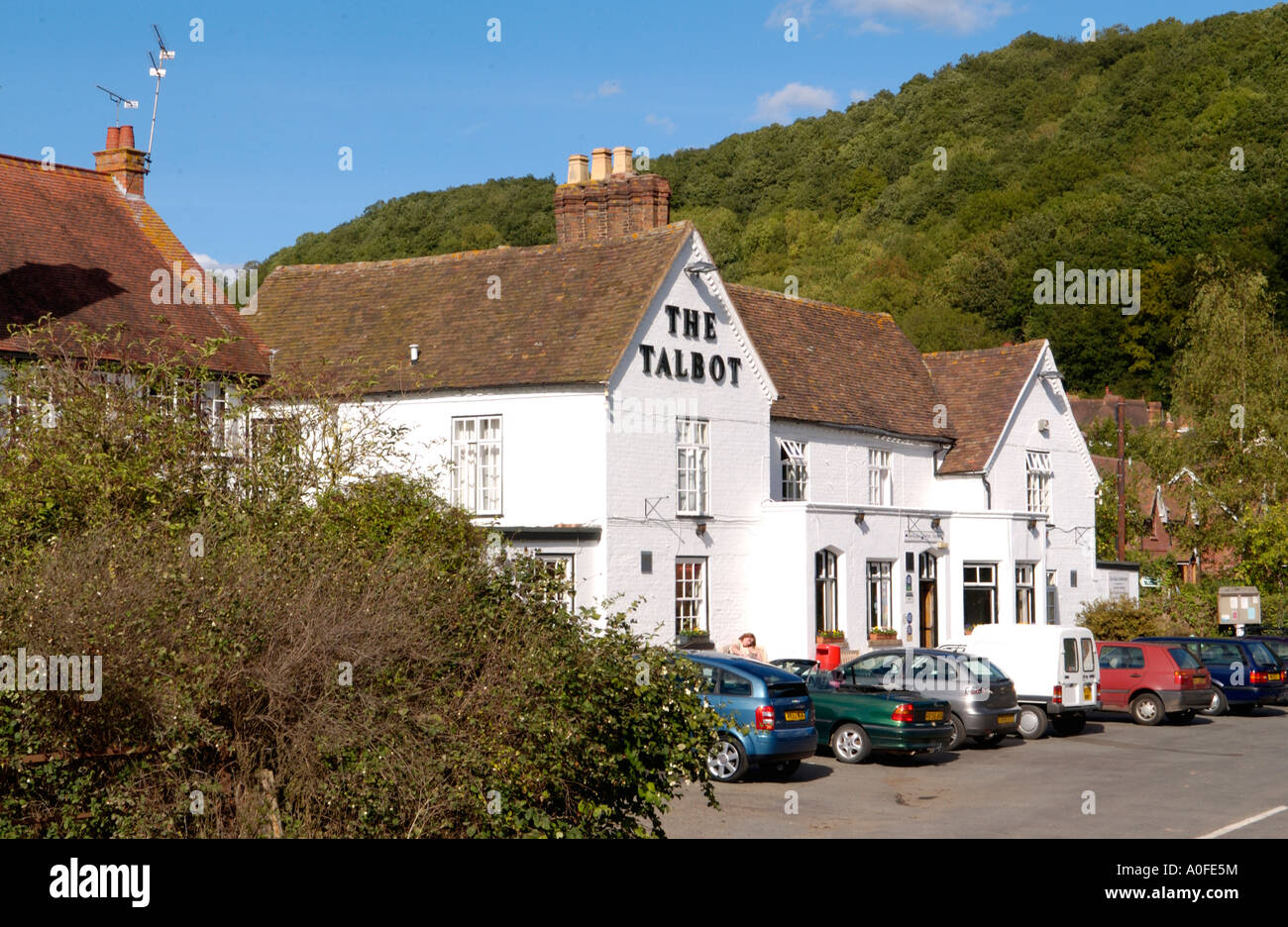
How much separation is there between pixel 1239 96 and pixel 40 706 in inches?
3793

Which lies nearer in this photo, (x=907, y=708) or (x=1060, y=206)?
(x=907, y=708)

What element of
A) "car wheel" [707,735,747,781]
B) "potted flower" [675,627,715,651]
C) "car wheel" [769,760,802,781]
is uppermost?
"potted flower" [675,627,715,651]

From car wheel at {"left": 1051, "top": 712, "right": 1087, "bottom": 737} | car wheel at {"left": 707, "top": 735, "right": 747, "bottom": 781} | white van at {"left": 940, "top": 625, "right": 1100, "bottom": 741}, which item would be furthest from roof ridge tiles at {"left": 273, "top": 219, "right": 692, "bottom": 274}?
car wheel at {"left": 707, "top": 735, "right": 747, "bottom": 781}

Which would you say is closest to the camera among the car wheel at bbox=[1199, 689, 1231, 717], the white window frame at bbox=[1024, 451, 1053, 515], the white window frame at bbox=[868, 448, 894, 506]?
the car wheel at bbox=[1199, 689, 1231, 717]

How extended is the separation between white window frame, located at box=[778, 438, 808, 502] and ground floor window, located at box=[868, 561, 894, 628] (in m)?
2.45

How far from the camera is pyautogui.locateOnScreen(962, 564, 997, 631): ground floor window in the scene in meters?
38.1

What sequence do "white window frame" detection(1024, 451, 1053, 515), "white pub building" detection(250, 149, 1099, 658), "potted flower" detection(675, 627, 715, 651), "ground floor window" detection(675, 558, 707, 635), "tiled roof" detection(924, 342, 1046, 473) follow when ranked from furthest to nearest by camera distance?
"white window frame" detection(1024, 451, 1053, 515) < "tiled roof" detection(924, 342, 1046, 473) < "ground floor window" detection(675, 558, 707, 635) < "potted flower" detection(675, 627, 715, 651) < "white pub building" detection(250, 149, 1099, 658)

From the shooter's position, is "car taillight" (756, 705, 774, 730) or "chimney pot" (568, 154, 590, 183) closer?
A: "car taillight" (756, 705, 774, 730)

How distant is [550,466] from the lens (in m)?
29.6

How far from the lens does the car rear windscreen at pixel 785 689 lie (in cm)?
1981

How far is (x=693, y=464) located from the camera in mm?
31547

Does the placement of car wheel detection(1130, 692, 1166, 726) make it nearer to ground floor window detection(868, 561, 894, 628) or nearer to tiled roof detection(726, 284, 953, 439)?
ground floor window detection(868, 561, 894, 628)
